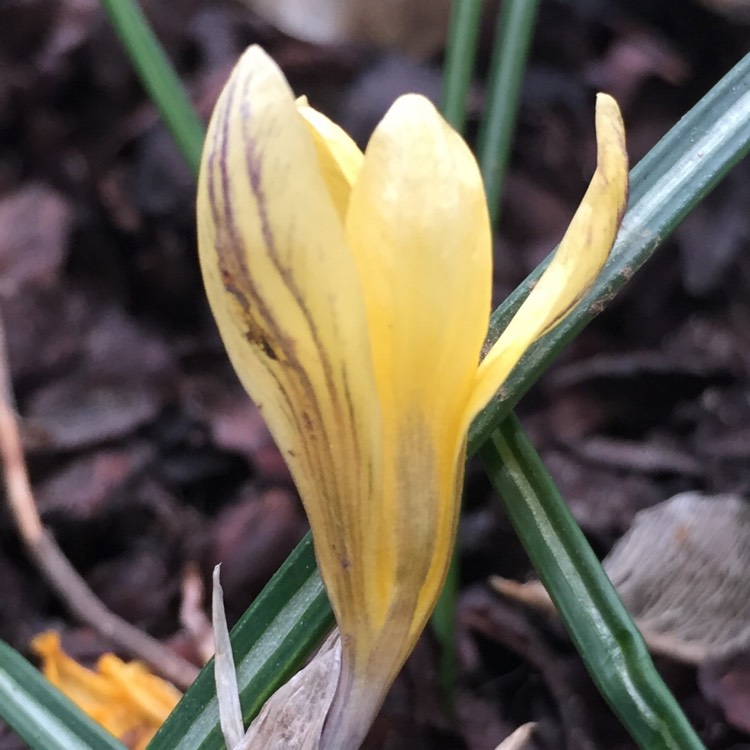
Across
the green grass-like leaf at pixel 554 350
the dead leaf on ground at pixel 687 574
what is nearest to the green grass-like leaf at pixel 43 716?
the green grass-like leaf at pixel 554 350

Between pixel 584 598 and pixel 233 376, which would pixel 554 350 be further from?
pixel 233 376

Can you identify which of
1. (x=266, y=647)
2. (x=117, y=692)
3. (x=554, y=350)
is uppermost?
(x=554, y=350)

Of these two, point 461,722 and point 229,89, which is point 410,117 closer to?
point 229,89

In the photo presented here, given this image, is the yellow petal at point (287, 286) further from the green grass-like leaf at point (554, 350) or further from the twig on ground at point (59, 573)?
the twig on ground at point (59, 573)

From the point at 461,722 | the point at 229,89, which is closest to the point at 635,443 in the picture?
the point at 461,722

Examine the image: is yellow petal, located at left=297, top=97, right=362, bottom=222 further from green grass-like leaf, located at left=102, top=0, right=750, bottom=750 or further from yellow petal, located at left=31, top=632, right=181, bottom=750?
yellow petal, located at left=31, top=632, right=181, bottom=750

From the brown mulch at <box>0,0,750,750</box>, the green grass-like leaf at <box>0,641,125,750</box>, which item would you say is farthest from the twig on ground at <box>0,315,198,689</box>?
the green grass-like leaf at <box>0,641,125,750</box>

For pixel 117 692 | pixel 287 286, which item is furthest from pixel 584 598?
pixel 117 692
